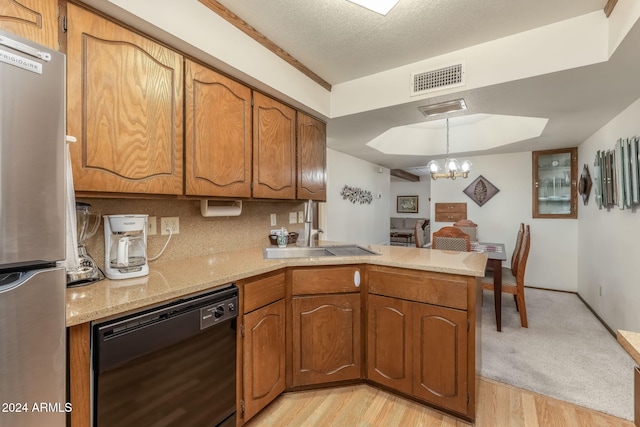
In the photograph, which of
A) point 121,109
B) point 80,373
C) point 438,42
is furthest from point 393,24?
point 80,373

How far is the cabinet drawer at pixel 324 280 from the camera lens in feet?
6.16

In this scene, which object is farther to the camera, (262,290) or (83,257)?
(262,290)

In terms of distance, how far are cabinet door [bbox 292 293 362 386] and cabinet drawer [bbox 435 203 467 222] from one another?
153 inches

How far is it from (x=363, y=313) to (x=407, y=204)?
8.18 meters

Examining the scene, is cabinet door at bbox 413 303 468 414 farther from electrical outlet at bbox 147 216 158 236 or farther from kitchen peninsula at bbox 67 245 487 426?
electrical outlet at bbox 147 216 158 236

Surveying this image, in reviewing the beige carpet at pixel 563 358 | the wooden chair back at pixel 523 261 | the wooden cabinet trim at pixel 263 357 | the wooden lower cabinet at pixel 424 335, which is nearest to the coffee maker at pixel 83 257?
the wooden cabinet trim at pixel 263 357

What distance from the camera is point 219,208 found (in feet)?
6.87

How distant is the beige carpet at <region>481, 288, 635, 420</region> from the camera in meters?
1.96

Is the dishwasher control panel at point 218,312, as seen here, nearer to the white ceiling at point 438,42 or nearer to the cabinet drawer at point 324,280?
the cabinet drawer at point 324,280

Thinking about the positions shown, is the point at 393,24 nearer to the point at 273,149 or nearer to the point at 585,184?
the point at 273,149

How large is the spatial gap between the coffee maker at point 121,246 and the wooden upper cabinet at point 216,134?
A: 1.09ft

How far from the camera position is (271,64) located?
82.6 inches

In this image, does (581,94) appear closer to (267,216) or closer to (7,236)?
(267,216)

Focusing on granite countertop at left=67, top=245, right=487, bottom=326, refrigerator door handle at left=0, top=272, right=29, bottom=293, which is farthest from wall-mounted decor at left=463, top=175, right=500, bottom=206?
refrigerator door handle at left=0, top=272, right=29, bottom=293
